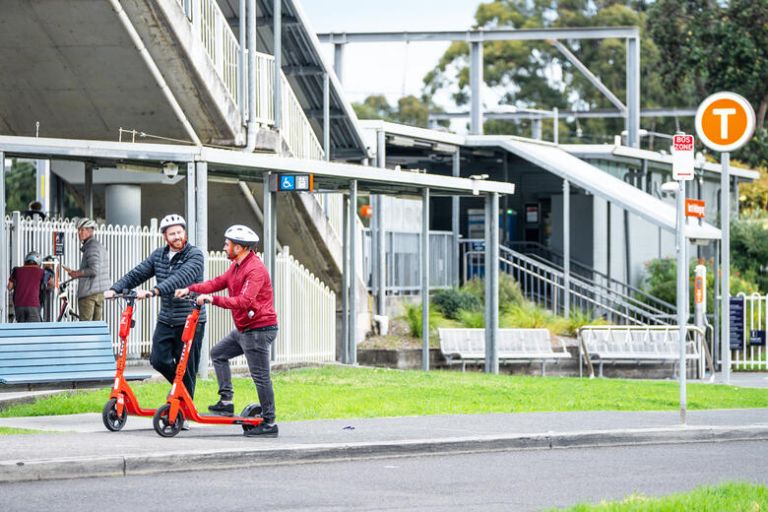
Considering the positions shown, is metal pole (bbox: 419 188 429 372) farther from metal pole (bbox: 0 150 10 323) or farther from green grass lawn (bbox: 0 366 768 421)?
metal pole (bbox: 0 150 10 323)

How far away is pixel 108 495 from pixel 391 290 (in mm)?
18663

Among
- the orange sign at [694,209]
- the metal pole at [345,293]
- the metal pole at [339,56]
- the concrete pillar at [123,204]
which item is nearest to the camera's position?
the orange sign at [694,209]

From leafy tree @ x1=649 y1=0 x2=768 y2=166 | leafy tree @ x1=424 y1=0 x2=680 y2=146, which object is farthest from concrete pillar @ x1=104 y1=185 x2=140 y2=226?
leafy tree @ x1=424 y1=0 x2=680 y2=146

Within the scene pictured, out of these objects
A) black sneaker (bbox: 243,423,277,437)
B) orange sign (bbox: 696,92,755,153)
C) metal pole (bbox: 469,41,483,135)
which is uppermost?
metal pole (bbox: 469,41,483,135)

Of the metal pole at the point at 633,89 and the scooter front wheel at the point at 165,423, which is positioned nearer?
the scooter front wheel at the point at 165,423

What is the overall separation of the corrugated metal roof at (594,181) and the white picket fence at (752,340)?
1.55 meters

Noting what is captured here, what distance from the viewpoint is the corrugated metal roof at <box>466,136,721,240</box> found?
88.9 ft

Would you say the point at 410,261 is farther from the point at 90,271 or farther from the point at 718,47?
the point at 718,47

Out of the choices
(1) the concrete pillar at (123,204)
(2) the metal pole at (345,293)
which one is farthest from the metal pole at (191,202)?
(1) the concrete pillar at (123,204)

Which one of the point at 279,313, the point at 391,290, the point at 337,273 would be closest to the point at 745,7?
the point at 391,290

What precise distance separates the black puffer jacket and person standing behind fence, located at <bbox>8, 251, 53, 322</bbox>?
18.1 ft

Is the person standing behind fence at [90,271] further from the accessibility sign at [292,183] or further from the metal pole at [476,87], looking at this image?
the metal pole at [476,87]

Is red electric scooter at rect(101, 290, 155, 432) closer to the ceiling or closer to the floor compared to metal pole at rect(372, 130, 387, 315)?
closer to the floor

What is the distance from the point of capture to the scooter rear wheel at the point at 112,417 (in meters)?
12.5
